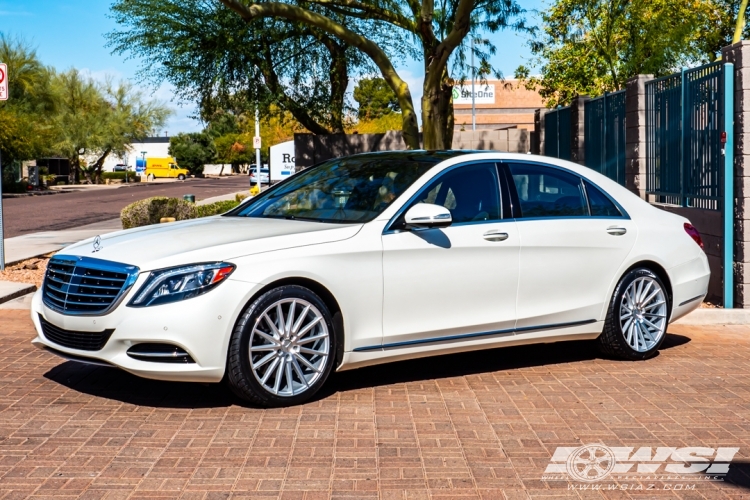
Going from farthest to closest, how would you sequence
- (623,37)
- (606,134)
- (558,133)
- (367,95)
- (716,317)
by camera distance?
1. (623,37)
2. (367,95)
3. (558,133)
4. (606,134)
5. (716,317)

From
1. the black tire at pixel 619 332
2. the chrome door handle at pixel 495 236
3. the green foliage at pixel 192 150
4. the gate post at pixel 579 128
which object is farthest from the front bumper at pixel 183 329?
the green foliage at pixel 192 150

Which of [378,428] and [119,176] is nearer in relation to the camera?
[378,428]

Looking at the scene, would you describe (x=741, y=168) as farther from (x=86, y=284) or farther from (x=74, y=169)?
(x=74, y=169)

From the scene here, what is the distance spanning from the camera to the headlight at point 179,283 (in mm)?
6172

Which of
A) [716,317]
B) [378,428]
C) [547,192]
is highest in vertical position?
[547,192]

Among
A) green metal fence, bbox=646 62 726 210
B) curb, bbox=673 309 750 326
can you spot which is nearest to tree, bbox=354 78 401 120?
green metal fence, bbox=646 62 726 210

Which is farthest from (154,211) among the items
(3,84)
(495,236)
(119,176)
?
(119,176)

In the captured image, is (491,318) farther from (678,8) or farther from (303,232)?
(678,8)

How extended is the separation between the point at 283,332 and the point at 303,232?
0.70 meters

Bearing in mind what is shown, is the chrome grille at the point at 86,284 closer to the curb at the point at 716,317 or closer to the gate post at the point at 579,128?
the curb at the point at 716,317

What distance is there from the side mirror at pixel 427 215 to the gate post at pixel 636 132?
7.55m

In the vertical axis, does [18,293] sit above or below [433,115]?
below

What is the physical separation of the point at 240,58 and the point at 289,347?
15.4 metres

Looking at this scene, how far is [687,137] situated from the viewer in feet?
39.3
